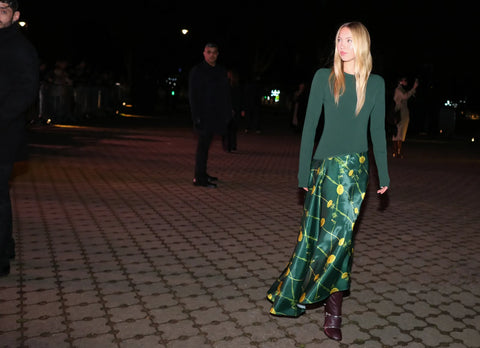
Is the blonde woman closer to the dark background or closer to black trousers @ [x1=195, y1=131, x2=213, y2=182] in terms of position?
black trousers @ [x1=195, y1=131, x2=213, y2=182]

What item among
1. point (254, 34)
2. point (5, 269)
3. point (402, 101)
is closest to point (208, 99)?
point (5, 269)

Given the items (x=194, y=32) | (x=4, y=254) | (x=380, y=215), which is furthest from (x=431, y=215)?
(x=194, y=32)

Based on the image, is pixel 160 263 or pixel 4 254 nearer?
pixel 4 254

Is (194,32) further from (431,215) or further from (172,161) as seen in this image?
(431,215)

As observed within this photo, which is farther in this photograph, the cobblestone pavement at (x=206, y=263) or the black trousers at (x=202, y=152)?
the black trousers at (x=202, y=152)

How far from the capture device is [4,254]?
496 centimetres

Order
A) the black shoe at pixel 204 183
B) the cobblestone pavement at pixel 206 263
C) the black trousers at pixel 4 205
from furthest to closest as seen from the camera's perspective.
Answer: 1. the black shoe at pixel 204 183
2. the black trousers at pixel 4 205
3. the cobblestone pavement at pixel 206 263

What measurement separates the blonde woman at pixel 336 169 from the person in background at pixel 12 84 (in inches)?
83.8

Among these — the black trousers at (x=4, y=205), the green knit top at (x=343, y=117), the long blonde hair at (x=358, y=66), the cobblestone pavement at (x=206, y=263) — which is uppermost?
the long blonde hair at (x=358, y=66)

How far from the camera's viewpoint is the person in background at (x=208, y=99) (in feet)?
31.0

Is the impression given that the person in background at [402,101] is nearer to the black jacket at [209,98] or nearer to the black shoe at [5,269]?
the black jacket at [209,98]

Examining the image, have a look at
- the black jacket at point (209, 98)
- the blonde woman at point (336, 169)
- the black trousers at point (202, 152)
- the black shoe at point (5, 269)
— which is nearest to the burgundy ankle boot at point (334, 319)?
the blonde woman at point (336, 169)

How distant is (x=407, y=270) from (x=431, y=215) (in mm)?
3028

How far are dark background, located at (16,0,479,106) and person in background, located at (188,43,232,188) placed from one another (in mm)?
9837
